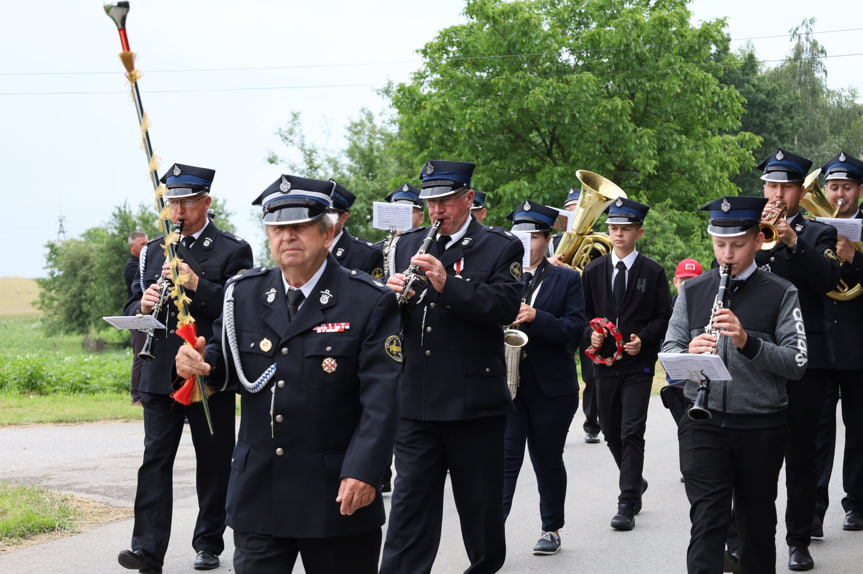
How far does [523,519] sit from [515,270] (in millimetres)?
3123

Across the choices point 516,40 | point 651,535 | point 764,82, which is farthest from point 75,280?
point 651,535

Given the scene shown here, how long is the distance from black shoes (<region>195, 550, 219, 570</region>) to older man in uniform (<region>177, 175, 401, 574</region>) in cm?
287

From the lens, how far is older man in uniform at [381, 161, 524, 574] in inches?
233

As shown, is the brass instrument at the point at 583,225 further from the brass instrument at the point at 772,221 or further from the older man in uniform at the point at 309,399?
the older man in uniform at the point at 309,399

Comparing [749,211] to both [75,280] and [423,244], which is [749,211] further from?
[75,280]

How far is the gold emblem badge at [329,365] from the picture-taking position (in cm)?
433

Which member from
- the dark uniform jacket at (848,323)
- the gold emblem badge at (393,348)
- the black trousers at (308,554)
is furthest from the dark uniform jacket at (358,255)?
the black trousers at (308,554)

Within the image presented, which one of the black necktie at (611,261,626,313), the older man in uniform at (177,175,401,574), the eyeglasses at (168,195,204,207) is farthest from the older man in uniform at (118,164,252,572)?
the black necktie at (611,261,626,313)

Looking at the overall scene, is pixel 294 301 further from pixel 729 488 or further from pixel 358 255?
pixel 358 255

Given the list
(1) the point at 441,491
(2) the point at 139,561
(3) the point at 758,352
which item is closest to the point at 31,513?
(2) the point at 139,561

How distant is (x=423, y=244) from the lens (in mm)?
5969

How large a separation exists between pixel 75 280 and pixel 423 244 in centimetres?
4851

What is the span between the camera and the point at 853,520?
26.9ft

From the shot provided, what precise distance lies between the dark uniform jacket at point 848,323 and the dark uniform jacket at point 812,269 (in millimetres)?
370
